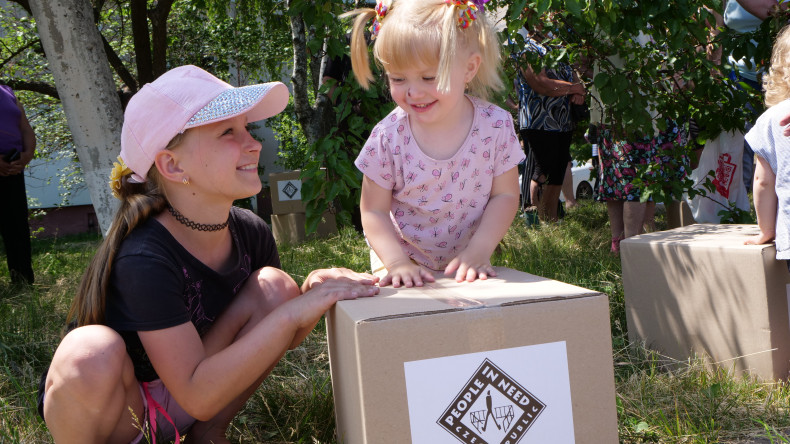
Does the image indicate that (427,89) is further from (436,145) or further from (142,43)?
(142,43)

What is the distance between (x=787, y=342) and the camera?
1994mm

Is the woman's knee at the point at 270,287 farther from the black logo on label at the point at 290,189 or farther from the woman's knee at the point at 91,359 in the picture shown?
Result: the black logo on label at the point at 290,189

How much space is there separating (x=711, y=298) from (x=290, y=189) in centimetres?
443

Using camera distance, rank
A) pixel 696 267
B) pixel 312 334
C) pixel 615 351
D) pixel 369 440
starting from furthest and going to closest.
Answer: pixel 312 334 < pixel 615 351 < pixel 696 267 < pixel 369 440

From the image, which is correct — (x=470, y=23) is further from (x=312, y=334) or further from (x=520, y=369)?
(x=312, y=334)

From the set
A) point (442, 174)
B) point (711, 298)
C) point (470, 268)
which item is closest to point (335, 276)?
point (470, 268)

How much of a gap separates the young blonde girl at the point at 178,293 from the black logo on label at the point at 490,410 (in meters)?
0.34

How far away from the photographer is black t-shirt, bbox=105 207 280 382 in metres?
1.49

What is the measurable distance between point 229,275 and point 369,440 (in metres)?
0.67

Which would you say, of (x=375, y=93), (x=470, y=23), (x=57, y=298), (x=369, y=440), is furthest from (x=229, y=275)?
(x=57, y=298)

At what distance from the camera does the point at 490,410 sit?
131cm

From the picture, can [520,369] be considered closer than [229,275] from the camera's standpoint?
Yes

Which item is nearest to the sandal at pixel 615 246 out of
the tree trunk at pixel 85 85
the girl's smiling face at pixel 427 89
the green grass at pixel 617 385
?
the green grass at pixel 617 385

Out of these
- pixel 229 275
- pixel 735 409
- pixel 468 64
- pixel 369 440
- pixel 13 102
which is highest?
pixel 13 102
